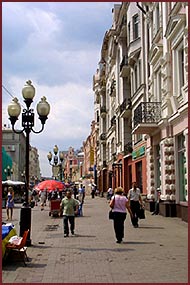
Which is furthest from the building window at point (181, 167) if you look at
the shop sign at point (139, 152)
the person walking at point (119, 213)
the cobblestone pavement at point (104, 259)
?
the shop sign at point (139, 152)

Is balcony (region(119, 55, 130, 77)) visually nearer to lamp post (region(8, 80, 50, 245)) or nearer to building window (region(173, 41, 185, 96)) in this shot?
building window (region(173, 41, 185, 96))

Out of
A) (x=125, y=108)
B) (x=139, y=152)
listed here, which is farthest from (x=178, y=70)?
(x=125, y=108)

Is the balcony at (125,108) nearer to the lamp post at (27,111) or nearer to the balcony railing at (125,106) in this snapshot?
the balcony railing at (125,106)

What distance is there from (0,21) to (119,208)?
6250 mm

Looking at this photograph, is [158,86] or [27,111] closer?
[27,111]

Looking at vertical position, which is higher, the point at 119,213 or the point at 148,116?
the point at 148,116

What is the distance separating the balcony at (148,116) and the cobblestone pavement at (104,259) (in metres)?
9.10

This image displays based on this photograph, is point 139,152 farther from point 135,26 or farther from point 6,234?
point 6,234

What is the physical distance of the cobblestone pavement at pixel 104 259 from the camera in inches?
304

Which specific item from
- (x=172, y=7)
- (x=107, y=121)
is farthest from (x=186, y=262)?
(x=107, y=121)

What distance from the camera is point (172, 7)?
2030 cm

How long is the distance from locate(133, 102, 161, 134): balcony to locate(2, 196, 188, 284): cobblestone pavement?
29.8 ft

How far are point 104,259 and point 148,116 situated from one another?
14998 mm

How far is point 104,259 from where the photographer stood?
9531 millimetres
